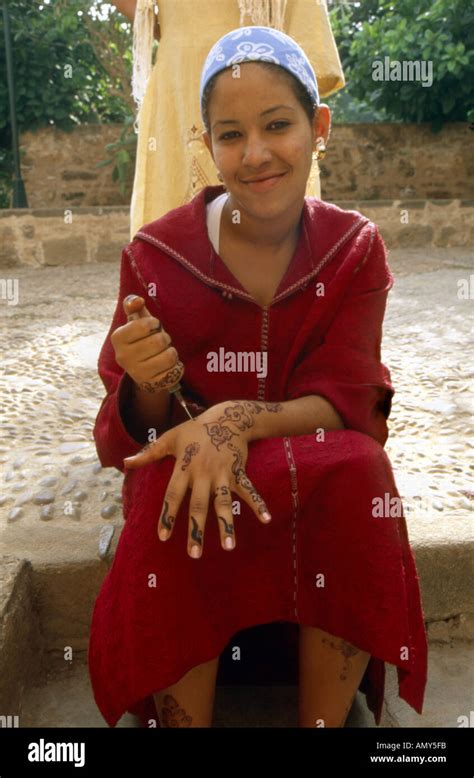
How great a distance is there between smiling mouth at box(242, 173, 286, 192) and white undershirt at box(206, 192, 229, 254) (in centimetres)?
13

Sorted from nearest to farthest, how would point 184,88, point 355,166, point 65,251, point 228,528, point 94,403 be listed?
point 228,528 < point 184,88 < point 94,403 < point 65,251 < point 355,166

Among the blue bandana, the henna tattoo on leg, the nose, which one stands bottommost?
the henna tattoo on leg

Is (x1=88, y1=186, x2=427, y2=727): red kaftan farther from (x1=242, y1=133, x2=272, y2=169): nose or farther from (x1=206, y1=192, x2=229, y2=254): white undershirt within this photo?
(x1=242, y1=133, x2=272, y2=169): nose

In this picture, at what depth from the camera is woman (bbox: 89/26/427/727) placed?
119 centimetres

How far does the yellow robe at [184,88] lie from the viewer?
7.69 ft

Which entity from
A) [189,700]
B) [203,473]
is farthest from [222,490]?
[189,700]

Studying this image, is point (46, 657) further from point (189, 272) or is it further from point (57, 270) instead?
point (57, 270)

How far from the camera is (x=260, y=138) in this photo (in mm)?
1356

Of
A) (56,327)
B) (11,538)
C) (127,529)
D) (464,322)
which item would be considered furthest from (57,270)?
(127,529)

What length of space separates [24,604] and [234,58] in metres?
1.16

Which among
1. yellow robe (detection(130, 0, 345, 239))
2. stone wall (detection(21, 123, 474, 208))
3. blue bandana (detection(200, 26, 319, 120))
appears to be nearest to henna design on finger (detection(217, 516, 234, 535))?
blue bandana (detection(200, 26, 319, 120))

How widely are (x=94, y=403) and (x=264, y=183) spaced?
1.51 meters

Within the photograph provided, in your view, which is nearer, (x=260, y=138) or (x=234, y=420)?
(x=234, y=420)

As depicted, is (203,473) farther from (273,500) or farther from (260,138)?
(260,138)
